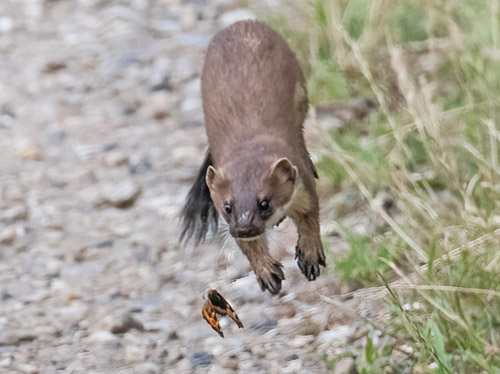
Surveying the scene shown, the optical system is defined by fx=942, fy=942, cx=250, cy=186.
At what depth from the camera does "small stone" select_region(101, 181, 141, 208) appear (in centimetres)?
536

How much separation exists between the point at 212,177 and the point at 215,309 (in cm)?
57

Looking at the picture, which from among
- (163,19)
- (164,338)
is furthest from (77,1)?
(164,338)

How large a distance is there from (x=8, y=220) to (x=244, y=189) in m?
2.10

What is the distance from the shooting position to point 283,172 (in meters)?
3.70

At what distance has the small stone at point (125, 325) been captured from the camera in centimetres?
423

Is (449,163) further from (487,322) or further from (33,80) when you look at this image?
(33,80)

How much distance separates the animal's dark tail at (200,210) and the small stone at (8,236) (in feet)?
3.58

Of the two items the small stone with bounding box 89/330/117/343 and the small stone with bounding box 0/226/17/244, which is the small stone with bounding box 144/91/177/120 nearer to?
the small stone with bounding box 0/226/17/244

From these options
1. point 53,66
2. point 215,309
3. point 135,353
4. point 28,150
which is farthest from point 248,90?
point 53,66

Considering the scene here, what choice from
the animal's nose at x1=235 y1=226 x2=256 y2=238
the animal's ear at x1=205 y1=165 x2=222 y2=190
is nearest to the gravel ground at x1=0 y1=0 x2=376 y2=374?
the animal's nose at x1=235 y1=226 x2=256 y2=238

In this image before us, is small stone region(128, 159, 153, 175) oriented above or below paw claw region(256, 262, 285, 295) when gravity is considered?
below

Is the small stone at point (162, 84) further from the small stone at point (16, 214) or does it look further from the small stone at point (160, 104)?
the small stone at point (16, 214)

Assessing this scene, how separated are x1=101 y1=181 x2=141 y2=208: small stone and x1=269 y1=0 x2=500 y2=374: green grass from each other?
112 cm

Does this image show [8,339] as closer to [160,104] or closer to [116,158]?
[116,158]
